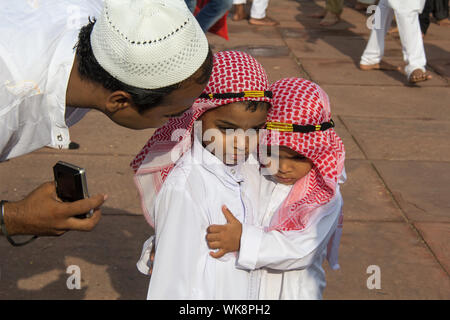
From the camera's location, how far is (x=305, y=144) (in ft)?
8.59

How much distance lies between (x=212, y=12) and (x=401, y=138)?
2471 millimetres

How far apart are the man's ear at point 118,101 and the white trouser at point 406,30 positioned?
5312mm

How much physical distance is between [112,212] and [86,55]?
7.57 ft

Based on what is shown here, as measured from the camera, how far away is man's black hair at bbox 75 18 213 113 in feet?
7.26

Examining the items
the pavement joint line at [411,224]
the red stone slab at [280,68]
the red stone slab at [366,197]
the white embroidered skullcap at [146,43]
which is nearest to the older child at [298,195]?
the white embroidered skullcap at [146,43]

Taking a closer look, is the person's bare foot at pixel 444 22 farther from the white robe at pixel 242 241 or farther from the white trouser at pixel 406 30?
the white robe at pixel 242 241

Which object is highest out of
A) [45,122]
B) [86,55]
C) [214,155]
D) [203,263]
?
[86,55]

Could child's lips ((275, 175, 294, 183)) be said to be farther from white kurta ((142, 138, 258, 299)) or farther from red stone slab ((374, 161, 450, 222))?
red stone slab ((374, 161, 450, 222))

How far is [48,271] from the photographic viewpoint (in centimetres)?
379

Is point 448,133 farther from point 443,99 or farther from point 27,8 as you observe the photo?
point 27,8

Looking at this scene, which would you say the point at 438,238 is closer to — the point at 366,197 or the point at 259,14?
the point at 366,197

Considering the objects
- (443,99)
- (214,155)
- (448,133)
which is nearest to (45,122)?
(214,155)

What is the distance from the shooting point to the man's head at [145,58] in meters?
2.14

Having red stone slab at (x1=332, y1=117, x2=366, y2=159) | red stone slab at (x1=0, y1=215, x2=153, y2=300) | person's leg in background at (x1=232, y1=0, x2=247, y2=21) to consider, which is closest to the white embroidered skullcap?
red stone slab at (x1=0, y1=215, x2=153, y2=300)
